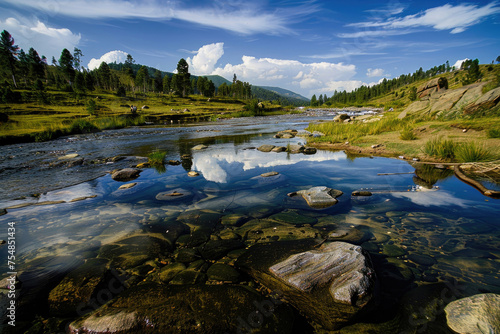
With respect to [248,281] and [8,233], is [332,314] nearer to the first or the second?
[248,281]

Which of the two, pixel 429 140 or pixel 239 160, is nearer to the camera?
pixel 429 140

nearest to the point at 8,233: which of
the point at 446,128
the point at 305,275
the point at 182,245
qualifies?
the point at 182,245

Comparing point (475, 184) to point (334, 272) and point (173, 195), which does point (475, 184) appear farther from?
point (173, 195)

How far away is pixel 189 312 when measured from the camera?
2859 mm

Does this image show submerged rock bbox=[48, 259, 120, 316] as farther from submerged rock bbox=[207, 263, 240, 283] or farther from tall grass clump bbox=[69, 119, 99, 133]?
tall grass clump bbox=[69, 119, 99, 133]

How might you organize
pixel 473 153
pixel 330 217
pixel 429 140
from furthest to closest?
1. pixel 429 140
2. pixel 473 153
3. pixel 330 217

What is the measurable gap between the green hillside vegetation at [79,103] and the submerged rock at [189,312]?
28373mm

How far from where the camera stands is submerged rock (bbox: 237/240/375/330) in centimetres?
304

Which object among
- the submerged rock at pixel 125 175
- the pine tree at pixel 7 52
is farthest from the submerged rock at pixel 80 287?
the pine tree at pixel 7 52

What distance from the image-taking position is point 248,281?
376 cm

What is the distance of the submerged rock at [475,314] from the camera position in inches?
102

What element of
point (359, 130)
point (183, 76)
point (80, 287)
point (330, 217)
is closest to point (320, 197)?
point (330, 217)

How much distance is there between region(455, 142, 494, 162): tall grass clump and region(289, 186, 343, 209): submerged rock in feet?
23.0

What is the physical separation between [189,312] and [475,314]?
3862 millimetres
